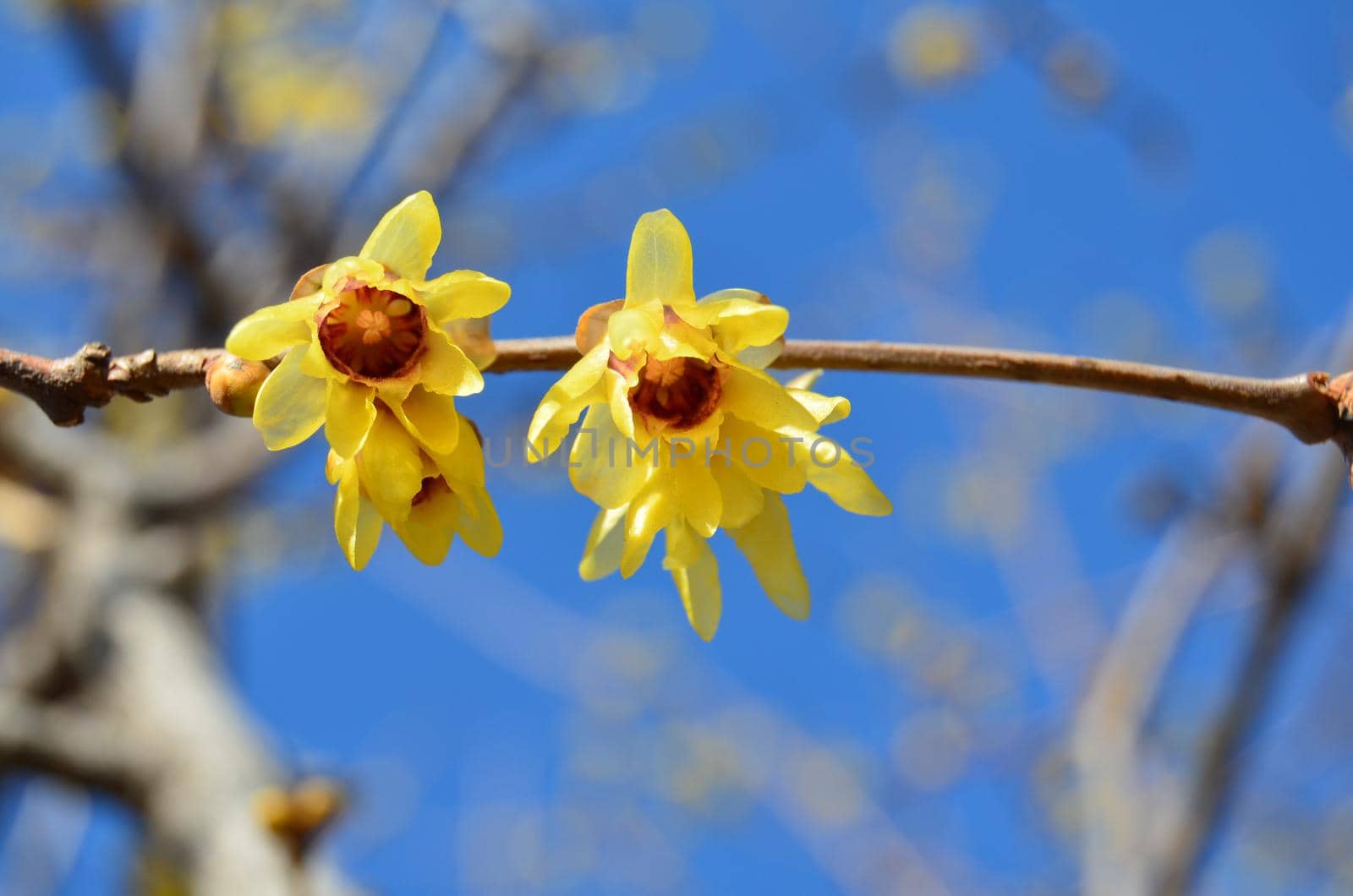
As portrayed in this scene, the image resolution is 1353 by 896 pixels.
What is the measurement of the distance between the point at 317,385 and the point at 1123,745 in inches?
83.3

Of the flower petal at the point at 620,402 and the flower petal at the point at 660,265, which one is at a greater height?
the flower petal at the point at 660,265

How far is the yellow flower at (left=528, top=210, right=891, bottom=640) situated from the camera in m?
0.89

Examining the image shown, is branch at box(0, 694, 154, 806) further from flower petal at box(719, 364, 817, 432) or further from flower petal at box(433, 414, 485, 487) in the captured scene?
flower petal at box(719, 364, 817, 432)

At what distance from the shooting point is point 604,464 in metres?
0.90

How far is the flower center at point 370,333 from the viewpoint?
0.90 metres

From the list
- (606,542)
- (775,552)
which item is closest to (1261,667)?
(775,552)

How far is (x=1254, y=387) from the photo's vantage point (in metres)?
0.84

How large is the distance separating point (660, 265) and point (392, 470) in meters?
0.28

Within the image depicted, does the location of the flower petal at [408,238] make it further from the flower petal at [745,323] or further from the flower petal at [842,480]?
the flower petal at [842,480]

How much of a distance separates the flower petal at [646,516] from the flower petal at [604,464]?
0.04 feet

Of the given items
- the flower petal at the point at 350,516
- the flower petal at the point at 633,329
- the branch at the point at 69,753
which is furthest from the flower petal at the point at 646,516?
the branch at the point at 69,753

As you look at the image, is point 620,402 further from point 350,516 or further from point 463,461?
point 350,516

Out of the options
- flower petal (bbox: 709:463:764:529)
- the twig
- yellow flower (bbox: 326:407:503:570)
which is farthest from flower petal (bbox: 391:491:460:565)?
the twig

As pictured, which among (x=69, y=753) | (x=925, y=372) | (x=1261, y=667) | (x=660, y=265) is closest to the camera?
(x=925, y=372)
